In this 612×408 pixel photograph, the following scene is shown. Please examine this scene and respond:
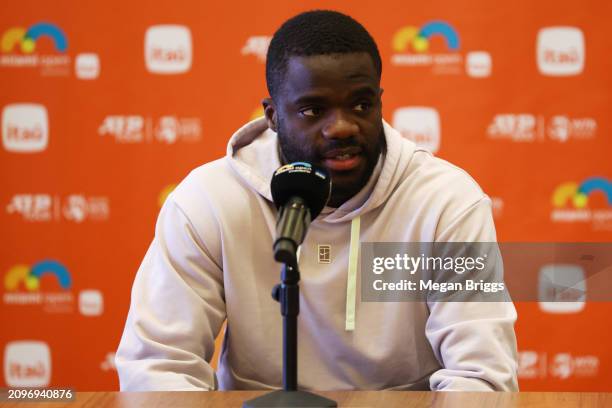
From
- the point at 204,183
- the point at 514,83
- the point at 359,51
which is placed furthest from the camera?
the point at 514,83

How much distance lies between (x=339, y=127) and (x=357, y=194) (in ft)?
0.68

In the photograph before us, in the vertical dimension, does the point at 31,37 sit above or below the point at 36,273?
above

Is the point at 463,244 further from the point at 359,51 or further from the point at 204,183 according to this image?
the point at 204,183

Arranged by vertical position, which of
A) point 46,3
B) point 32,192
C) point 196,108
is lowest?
point 32,192

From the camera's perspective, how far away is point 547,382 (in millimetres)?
3334

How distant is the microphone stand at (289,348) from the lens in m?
1.26

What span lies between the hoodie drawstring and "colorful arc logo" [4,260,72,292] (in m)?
1.77

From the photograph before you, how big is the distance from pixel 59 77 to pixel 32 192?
44cm

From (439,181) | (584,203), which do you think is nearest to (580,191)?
(584,203)

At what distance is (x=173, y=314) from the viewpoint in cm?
183

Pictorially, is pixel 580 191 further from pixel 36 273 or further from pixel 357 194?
pixel 36 273

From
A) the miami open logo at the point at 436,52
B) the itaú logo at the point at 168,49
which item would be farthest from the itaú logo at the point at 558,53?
the itaú logo at the point at 168,49

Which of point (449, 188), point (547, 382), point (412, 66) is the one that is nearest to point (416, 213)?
point (449, 188)

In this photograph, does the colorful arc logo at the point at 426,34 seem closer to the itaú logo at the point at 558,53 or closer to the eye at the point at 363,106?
the itaú logo at the point at 558,53
